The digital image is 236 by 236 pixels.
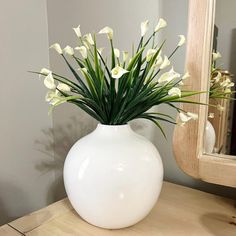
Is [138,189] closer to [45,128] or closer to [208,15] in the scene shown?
[208,15]

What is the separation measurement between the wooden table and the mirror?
18 centimetres

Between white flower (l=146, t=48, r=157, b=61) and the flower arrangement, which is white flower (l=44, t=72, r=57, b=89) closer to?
white flower (l=146, t=48, r=157, b=61)

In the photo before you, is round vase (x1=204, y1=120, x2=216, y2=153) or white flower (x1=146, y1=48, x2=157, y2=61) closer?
white flower (x1=146, y1=48, x2=157, y2=61)

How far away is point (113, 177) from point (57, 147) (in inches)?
30.3

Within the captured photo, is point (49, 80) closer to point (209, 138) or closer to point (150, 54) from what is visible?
point (150, 54)

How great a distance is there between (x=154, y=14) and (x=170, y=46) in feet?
0.41

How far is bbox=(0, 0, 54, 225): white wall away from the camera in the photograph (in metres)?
1.11

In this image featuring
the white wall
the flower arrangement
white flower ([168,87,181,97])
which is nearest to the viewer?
white flower ([168,87,181,97])

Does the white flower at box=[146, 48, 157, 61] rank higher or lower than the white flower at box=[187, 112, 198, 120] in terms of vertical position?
higher

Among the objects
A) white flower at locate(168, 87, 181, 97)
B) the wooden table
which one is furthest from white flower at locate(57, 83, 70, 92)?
the wooden table

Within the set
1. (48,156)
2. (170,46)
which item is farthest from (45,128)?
(170,46)

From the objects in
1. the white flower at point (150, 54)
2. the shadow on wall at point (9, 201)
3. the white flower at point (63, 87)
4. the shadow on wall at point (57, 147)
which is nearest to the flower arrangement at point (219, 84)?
the white flower at point (150, 54)

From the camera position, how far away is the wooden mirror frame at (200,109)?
689 millimetres

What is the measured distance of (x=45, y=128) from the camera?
1.30 metres
